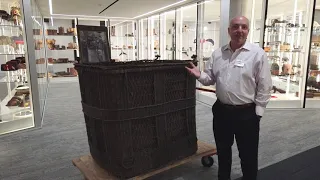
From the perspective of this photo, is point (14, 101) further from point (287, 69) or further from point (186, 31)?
point (287, 69)

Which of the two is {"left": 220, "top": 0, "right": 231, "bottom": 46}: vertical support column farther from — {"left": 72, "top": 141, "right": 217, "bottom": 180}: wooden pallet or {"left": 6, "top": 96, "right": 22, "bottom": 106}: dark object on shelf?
{"left": 6, "top": 96, "right": 22, "bottom": 106}: dark object on shelf

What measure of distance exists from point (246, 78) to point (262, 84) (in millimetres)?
130

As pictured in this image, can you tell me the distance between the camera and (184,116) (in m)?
2.27

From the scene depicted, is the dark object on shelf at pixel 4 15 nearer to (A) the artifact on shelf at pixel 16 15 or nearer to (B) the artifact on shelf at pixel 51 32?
(A) the artifact on shelf at pixel 16 15

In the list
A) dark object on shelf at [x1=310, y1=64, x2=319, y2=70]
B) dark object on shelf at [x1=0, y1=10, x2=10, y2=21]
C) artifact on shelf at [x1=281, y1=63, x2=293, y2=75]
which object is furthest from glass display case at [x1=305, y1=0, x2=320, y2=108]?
dark object on shelf at [x1=0, y1=10, x2=10, y2=21]

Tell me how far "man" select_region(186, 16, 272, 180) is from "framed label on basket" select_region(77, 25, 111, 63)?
1.49 metres

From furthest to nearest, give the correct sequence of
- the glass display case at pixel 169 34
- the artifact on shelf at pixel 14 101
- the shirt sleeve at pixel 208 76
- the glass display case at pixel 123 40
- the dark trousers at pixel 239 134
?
1. the glass display case at pixel 123 40
2. the glass display case at pixel 169 34
3. the artifact on shelf at pixel 14 101
4. the shirt sleeve at pixel 208 76
5. the dark trousers at pixel 239 134

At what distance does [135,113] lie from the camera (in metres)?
1.90

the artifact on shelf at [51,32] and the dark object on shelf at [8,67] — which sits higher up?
the artifact on shelf at [51,32]

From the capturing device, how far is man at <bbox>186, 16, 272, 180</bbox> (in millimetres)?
1846

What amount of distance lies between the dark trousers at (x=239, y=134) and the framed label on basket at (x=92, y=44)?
1.59 meters

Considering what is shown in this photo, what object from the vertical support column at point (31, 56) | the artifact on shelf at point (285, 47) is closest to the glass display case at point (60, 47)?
the vertical support column at point (31, 56)

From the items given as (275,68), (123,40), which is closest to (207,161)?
(275,68)

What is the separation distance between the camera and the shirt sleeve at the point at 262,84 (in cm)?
184
